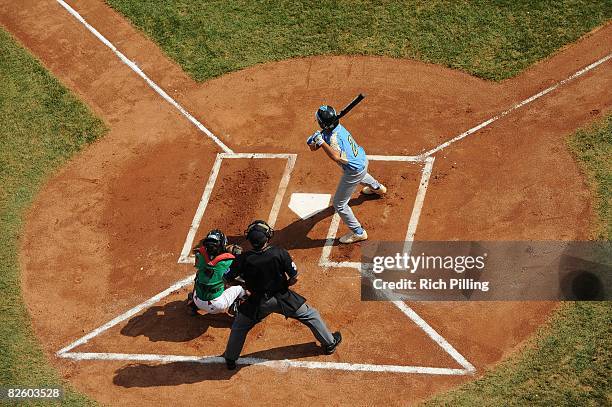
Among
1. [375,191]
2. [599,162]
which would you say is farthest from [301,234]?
[599,162]

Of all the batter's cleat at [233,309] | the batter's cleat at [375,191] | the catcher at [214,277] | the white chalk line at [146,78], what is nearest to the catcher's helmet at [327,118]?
the batter's cleat at [375,191]

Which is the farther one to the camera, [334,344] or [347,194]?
[347,194]

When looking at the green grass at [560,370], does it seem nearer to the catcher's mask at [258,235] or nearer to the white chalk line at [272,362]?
the white chalk line at [272,362]

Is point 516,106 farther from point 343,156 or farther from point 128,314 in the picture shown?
point 128,314

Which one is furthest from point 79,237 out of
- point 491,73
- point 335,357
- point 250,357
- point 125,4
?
point 491,73

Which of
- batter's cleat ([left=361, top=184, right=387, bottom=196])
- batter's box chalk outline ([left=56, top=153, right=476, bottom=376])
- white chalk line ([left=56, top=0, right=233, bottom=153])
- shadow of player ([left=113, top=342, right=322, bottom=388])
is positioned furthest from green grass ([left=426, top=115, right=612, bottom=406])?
white chalk line ([left=56, top=0, right=233, bottom=153])

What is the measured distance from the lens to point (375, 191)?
12172 mm

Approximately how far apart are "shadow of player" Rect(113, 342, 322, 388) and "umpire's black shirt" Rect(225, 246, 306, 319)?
1.07 m

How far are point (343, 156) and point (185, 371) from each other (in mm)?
3924

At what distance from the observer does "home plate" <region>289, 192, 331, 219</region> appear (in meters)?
12.3

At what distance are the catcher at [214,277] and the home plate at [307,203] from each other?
198 cm

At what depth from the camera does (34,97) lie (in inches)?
609

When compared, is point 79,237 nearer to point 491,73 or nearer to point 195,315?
point 195,315

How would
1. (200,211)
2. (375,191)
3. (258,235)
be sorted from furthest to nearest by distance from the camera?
(200,211), (375,191), (258,235)
